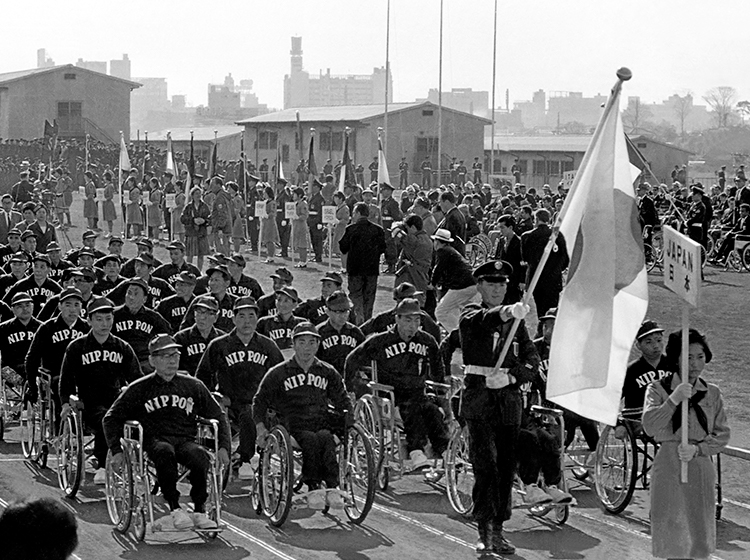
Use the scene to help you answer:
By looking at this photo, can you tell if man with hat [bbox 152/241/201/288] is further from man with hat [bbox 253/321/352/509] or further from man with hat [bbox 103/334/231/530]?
man with hat [bbox 103/334/231/530]

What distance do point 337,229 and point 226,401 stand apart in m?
18.0

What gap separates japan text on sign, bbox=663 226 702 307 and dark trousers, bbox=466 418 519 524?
6.89 ft

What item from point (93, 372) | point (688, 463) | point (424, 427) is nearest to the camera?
point (688, 463)

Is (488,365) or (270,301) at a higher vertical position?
(488,365)

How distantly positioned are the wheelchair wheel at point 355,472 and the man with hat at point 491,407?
3.71 ft

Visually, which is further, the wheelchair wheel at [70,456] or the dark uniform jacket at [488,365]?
the wheelchair wheel at [70,456]

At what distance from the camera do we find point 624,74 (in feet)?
27.0

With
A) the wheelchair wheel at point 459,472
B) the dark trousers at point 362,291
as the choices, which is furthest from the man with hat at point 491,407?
the dark trousers at point 362,291

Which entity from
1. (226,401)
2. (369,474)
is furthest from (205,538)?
(226,401)

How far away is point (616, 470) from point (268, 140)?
2054 inches

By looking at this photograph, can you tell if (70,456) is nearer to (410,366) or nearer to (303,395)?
(303,395)

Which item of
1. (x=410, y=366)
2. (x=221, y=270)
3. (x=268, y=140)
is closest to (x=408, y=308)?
(x=410, y=366)

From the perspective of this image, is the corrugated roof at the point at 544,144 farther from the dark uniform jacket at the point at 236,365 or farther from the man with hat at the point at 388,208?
the dark uniform jacket at the point at 236,365

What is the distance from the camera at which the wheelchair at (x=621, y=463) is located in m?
11.3
